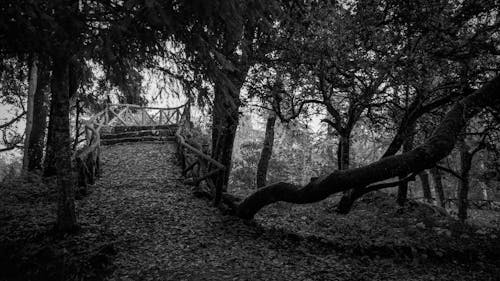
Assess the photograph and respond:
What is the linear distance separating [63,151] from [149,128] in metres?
11.4

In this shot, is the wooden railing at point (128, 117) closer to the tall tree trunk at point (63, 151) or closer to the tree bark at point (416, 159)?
the tall tree trunk at point (63, 151)

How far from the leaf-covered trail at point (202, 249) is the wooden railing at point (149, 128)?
0.65 meters

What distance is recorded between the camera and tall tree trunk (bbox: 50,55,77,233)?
6.05m

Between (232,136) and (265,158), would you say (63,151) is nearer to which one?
(232,136)

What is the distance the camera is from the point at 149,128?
1755 centimetres

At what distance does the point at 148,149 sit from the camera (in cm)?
1466

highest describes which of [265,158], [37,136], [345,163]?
[37,136]

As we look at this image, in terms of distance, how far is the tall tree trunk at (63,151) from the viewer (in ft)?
19.8

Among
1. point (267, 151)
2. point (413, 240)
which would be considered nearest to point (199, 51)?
point (413, 240)

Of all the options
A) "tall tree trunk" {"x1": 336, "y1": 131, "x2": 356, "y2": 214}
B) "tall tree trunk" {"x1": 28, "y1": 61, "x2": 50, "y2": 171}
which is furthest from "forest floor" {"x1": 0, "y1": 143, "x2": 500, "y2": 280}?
"tall tree trunk" {"x1": 28, "y1": 61, "x2": 50, "y2": 171}

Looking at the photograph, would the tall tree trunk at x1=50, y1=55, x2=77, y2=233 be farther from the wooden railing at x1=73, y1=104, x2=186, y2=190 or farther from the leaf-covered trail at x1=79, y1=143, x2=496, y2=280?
the wooden railing at x1=73, y1=104, x2=186, y2=190

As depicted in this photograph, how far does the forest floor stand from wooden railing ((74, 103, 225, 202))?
0.60 metres

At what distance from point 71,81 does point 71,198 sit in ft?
11.7

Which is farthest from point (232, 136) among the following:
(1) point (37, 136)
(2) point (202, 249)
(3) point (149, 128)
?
(3) point (149, 128)
